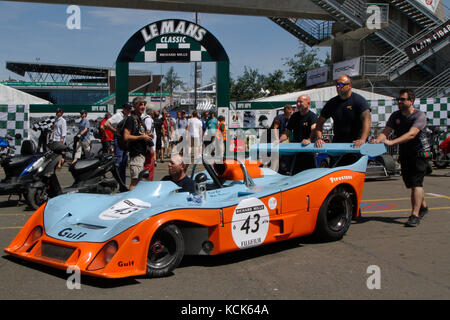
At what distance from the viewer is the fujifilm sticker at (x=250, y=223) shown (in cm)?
407

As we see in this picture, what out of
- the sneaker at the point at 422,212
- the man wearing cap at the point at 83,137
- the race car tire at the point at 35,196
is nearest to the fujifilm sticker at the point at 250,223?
the sneaker at the point at 422,212

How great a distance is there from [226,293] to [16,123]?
1361 centimetres

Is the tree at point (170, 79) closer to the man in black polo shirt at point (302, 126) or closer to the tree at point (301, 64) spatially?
the tree at point (301, 64)

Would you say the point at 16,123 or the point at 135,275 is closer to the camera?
the point at 135,275

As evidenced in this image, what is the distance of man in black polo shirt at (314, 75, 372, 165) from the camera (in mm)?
5543

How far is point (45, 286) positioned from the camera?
139 inches

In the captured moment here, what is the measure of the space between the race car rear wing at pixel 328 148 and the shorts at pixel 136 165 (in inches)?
71.5

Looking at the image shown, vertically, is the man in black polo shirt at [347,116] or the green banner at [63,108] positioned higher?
the green banner at [63,108]

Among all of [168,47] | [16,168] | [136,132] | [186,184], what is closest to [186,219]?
[186,184]

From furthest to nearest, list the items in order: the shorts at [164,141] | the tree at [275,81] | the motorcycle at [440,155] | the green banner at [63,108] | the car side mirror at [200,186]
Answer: the tree at [275,81] → the green banner at [63,108] → the shorts at [164,141] → the motorcycle at [440,155] → the car side mirror at [200,186]

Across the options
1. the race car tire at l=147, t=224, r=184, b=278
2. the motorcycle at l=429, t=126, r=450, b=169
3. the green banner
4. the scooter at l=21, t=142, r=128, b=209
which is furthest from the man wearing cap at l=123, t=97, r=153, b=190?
the green banner

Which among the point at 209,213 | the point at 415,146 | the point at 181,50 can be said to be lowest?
the point at 209,213
